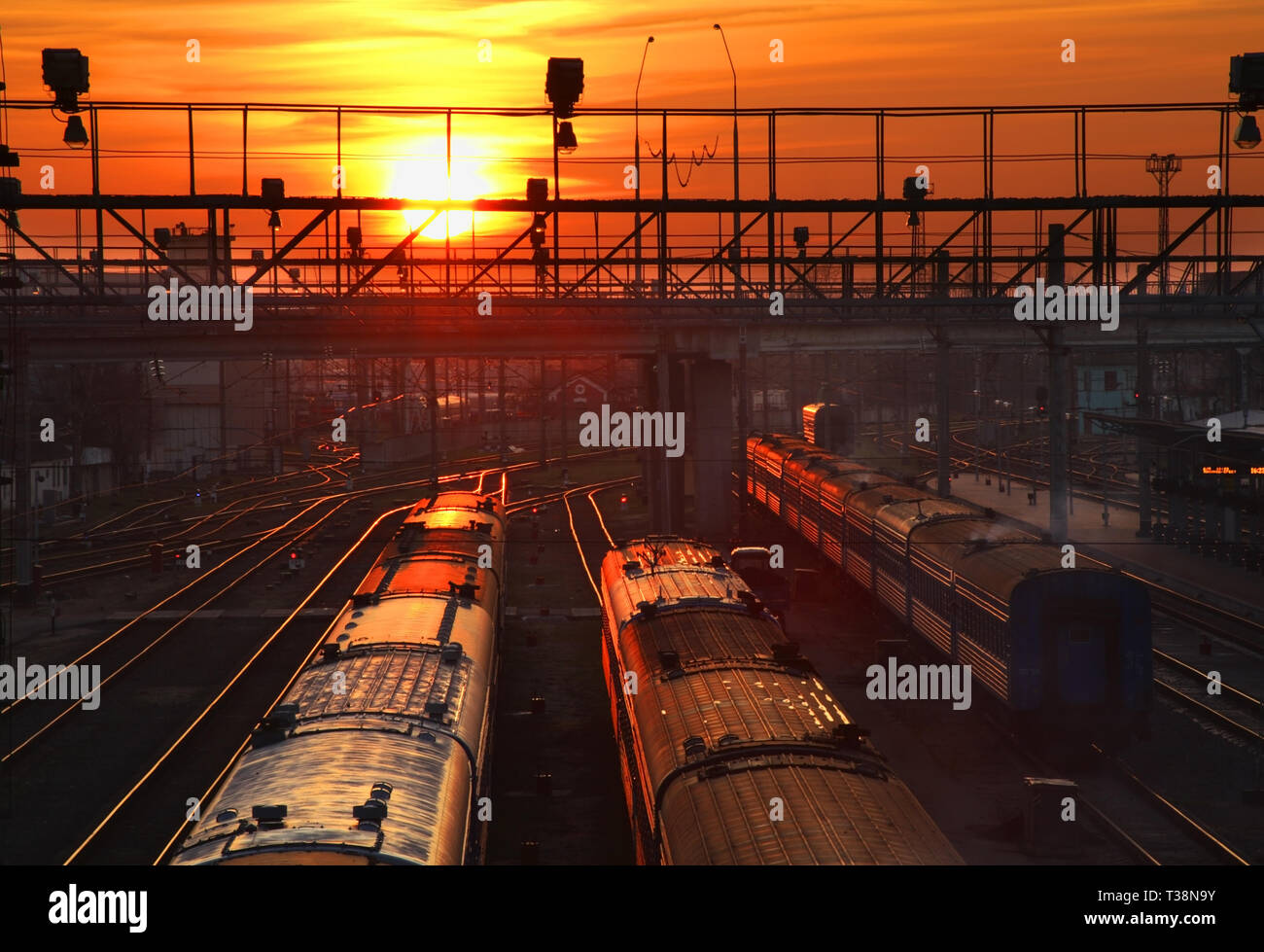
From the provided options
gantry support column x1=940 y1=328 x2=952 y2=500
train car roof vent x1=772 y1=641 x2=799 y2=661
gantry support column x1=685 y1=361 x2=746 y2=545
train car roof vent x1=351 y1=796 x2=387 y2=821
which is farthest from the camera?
gantry support column x1=685 y1=361 x2=746 y2=545

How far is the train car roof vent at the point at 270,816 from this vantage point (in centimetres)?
1000

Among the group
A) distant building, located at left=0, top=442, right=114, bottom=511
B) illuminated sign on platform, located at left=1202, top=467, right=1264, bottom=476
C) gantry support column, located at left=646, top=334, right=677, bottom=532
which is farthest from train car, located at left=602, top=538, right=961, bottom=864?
distant building, located at left=0, top=442, right=114, bottom=511

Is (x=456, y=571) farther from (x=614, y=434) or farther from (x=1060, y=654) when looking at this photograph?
(x=614, y=434)

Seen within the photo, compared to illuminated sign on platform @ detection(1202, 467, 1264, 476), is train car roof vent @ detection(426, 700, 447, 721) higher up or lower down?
lower down

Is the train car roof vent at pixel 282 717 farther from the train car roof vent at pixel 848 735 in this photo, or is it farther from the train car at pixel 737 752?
the train car roof vent at pixel 848 735

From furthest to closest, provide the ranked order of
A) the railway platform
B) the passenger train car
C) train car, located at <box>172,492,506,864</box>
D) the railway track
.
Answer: the railway platform < the passenger train car < the railway track < train car, located at <box>172,492,506,864</box>

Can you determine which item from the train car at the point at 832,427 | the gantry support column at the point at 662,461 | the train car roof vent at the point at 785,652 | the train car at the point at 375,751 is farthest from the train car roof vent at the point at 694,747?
the train car at the point at 832,427

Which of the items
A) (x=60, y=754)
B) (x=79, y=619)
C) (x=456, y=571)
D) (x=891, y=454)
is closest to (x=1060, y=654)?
(x=456, y=571)

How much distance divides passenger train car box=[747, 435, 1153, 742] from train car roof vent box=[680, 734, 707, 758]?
883 centimetres

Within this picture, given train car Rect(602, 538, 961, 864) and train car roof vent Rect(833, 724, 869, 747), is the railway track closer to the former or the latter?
train car Rect(602, 538, 961, 864)

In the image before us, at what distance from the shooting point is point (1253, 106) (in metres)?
24.1

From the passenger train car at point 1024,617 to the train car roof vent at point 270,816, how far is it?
13253mm

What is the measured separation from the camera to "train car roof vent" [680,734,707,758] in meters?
12.9
